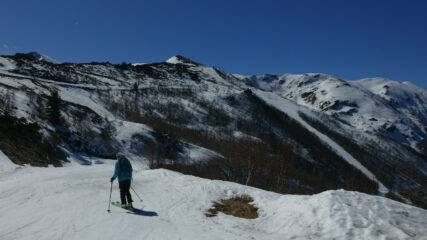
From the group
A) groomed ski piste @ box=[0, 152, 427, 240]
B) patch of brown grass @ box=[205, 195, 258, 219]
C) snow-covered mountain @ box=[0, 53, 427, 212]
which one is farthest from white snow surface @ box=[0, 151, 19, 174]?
patch of brown grass @ box=[205, 195, 258, 219]

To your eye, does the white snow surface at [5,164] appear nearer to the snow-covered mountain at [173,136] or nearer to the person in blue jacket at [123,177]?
the snow-covered mountain at [173,136]

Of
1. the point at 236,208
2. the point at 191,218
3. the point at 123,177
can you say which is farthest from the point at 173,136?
the point at 191,218

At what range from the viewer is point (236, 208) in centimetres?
1219

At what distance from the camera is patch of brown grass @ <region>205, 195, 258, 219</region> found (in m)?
11.2

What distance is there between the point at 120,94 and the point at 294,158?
348ft

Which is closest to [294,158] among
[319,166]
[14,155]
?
[319,166]

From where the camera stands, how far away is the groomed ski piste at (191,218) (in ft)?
24.8

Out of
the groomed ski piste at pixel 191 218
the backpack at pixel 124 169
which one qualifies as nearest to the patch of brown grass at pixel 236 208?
the groomed ski piste at pixel 191 218

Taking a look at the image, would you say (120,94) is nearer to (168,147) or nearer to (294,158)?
(168,147)

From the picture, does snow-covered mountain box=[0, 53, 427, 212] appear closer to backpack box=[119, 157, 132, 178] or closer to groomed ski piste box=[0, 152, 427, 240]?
groomed ski piste box=[0, 152, 427, 240]

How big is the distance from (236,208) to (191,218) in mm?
2981

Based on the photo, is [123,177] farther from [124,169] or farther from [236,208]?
[236,208]

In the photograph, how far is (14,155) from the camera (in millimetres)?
20922

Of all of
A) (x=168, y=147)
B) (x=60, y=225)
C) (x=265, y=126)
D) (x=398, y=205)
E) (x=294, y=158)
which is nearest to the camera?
(x=60, y=225)
